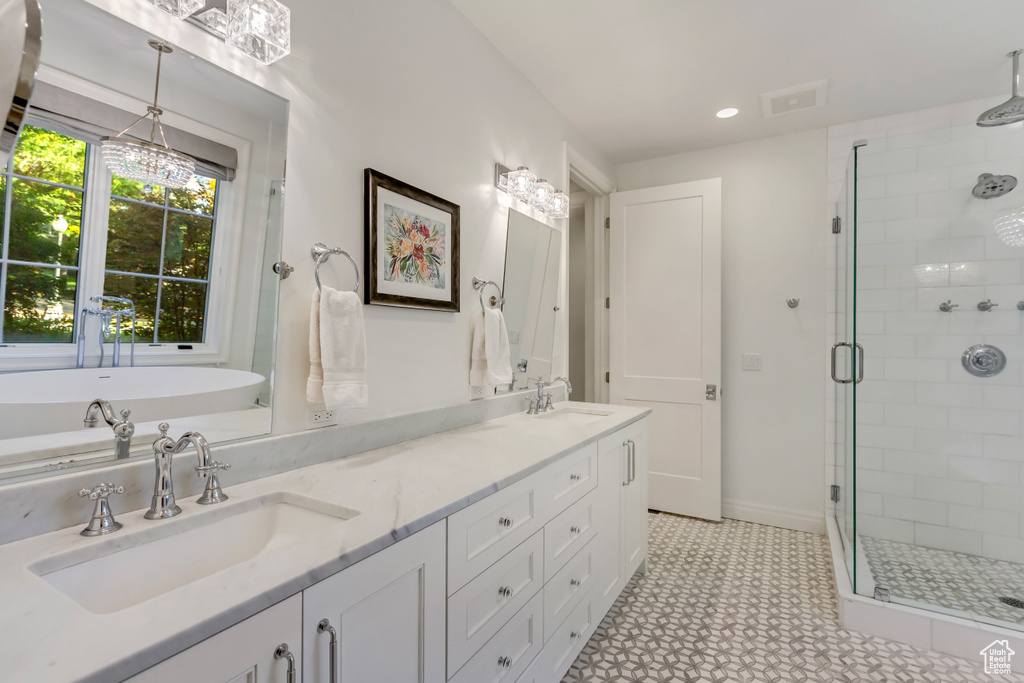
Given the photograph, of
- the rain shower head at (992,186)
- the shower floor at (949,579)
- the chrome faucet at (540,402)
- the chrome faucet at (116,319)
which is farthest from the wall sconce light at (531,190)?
the shower floor at (949,579)

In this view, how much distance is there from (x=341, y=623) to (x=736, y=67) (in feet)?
8.75

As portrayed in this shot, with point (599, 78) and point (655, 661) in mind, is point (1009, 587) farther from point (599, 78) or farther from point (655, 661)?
point (599, 78)

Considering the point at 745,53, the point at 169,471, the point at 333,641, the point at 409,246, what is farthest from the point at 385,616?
the point at 745,53

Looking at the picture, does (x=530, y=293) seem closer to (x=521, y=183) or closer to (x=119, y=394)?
(x=521, y=183)

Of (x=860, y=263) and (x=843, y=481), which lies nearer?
(x=860, y=263)

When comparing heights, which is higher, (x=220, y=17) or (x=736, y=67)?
(x=736, y=67)

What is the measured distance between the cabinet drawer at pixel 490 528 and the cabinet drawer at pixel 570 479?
0.24 feet

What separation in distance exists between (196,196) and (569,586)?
4.95ft


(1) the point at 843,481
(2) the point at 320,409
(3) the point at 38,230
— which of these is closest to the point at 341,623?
(2) the point at 320,409

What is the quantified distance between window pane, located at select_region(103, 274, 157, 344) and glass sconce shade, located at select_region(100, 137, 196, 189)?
0.20 m

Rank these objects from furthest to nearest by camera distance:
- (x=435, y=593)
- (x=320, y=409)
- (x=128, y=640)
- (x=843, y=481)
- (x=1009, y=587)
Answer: (x=843, y=481) < (x=1009, y=587) < (x=320, y=409) < (x=435, y=593) < (x=128, y=640)

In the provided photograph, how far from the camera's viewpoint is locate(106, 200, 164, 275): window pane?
97 cm

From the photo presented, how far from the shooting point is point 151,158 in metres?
1.02

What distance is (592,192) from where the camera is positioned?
345 cm
